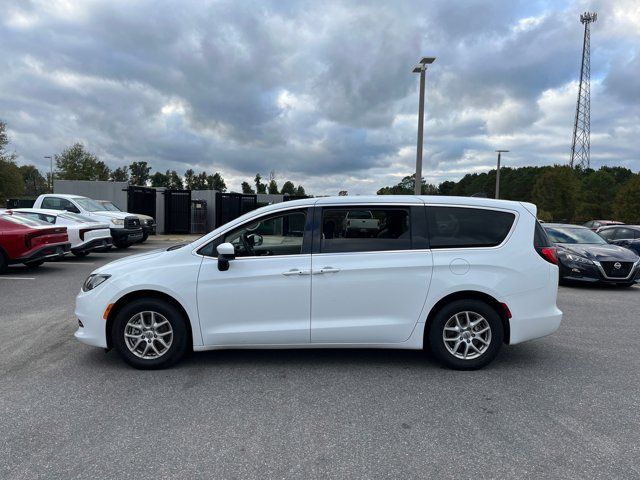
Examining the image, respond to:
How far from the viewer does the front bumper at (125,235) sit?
15.9 meters

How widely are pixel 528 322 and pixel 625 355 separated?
158cm

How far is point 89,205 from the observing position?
1669 centimetres

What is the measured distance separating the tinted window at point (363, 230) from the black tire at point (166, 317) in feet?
5.29

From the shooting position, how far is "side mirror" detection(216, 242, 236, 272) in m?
4.45

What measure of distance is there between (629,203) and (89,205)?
50883 millimetres

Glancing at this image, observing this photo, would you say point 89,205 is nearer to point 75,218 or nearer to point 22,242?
point 75,218

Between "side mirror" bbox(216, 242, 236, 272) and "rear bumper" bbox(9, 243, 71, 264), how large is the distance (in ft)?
26.7

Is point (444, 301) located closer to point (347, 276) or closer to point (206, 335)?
point (347, 276)

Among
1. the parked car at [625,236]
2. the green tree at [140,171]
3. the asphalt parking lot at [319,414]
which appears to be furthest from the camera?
the green tree at [140,171]

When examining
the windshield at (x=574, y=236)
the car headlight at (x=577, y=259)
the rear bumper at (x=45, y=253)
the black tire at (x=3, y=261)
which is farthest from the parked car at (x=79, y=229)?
the car headlight at (x=577, y=259)

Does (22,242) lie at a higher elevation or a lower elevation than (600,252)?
lower

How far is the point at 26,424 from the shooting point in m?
3.49

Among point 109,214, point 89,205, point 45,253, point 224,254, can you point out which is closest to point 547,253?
point 224,254

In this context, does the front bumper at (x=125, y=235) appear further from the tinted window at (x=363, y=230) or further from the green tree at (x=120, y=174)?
the green tree at (x=120, y=174)
